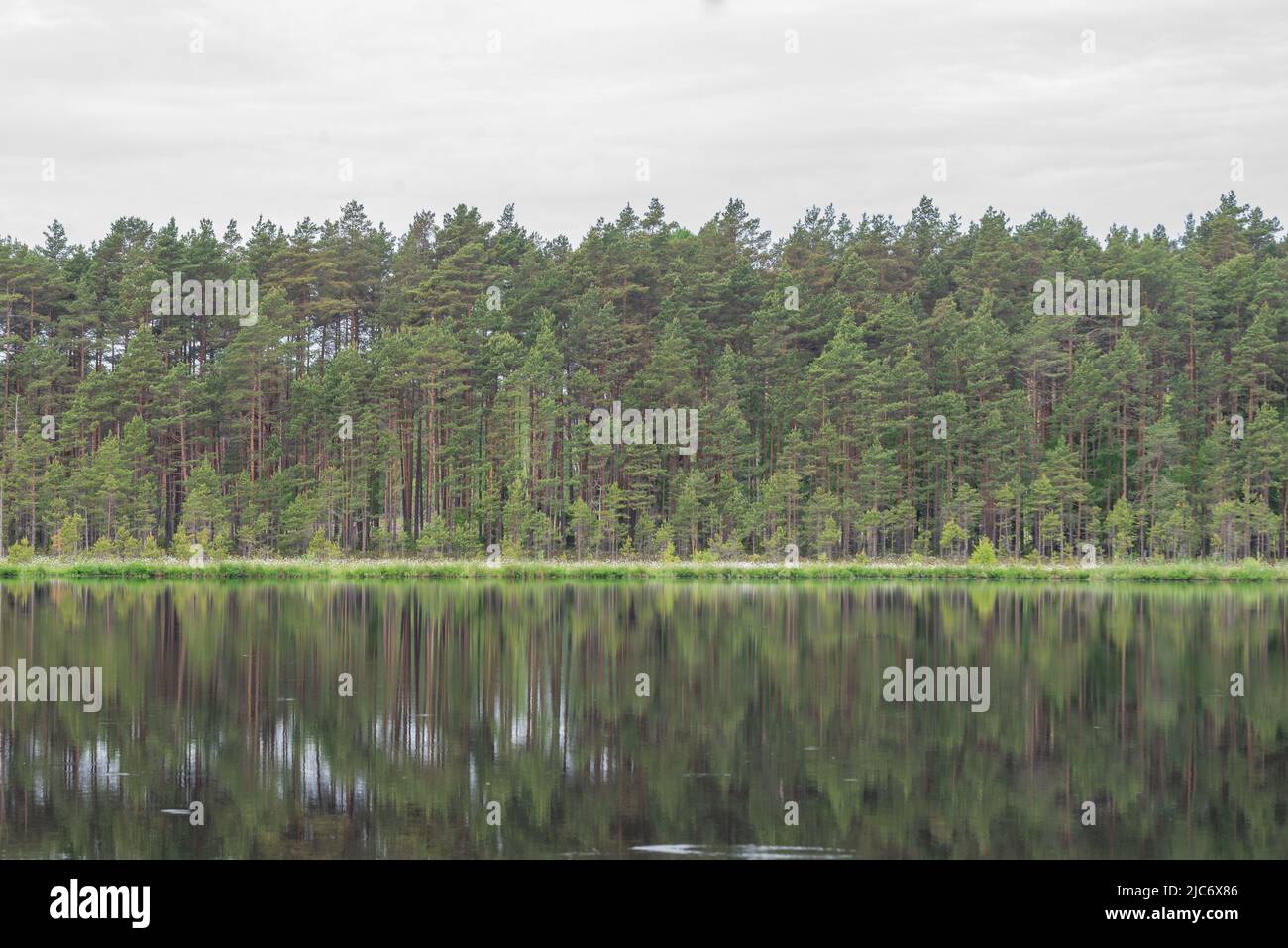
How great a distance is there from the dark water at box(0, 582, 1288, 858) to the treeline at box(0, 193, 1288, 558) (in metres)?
36.5

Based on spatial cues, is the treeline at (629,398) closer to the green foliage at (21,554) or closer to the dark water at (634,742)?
the green foliage at (21,554)

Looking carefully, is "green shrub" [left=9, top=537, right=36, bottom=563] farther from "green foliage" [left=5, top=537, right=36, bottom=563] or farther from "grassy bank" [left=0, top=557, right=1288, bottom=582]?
"grassy bank" [left=0, top=557, right=1288, bottom=582]

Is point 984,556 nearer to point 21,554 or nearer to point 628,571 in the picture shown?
point 628,571

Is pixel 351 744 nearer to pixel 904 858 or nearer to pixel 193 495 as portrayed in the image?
pixel 904 858

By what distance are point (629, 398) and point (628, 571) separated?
18120 mm

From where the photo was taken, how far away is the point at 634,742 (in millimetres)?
20359

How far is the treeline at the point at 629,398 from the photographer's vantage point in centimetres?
7494

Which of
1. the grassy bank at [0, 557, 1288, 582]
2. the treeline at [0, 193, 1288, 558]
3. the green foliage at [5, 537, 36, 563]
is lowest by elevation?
the grassy bank at [0, 557, 1288, 582]

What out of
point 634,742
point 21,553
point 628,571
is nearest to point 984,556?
point 628,571

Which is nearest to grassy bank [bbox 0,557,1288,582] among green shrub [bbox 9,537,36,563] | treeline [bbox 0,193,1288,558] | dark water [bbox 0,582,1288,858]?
green shrub [bbox 9,537,36,563]

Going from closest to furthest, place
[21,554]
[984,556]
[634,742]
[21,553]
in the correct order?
1. [634,742]
2. [21,553]
3. [21,554]
4. [984,556]

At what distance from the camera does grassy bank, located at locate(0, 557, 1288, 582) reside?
→ 206 feet

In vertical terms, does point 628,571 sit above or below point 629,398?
below
